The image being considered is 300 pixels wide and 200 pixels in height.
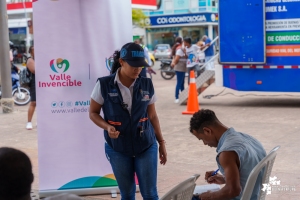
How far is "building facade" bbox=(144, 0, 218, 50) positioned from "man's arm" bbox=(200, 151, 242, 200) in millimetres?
44513

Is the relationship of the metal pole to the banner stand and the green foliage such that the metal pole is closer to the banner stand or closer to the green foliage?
the banner stand

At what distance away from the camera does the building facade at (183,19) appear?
47.6 m

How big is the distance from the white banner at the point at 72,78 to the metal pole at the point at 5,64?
7832mm

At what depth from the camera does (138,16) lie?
43.3 meters

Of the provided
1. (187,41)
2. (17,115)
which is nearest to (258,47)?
(187,41)

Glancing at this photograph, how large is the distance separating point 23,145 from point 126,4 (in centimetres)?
420

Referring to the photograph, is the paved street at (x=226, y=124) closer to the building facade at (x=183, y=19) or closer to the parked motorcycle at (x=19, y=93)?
the parked motorcycle at (x=19, y=93)

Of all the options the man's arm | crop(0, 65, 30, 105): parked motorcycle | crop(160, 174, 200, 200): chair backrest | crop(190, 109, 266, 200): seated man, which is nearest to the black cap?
crop(190, 109, 266, 200): seated man

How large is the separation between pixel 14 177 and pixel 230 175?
5.09 feet

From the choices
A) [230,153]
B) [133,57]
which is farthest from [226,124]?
[230,153]

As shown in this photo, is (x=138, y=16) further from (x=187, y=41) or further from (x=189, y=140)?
(x=189, y=140)

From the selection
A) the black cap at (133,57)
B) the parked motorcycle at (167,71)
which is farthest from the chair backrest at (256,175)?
the parked motorcycle at (167,71)

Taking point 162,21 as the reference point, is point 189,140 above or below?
below

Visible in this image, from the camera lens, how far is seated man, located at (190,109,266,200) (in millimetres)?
3422
